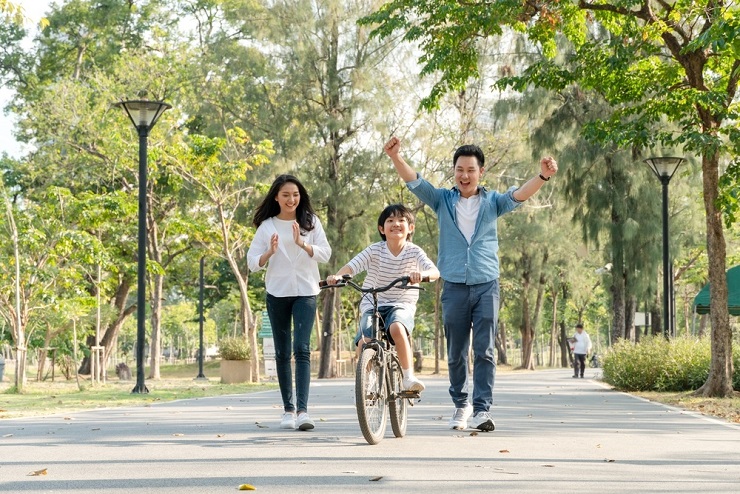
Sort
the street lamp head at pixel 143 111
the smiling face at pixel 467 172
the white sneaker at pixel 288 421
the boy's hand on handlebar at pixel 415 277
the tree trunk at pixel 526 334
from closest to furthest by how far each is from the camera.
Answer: the boy's hand on handlebar at pixel 415 277 < the smiling face at pixel 467 172 < the white sneaker at pixel 288 421 < the street lamp head at pixel 143 111 < the tree trunk at pixel 526 334

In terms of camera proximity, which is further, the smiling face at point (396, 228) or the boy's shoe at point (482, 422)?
the boy's shoe at point (482, 422)

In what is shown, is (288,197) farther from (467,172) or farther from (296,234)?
(467,172)

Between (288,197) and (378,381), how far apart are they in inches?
74.4

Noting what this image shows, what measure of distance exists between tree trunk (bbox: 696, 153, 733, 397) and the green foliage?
1382 mm

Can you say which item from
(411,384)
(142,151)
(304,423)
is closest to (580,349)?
(142,151)

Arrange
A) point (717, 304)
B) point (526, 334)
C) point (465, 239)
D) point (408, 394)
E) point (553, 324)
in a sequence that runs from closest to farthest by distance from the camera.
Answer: point (408, 394) < point (465, 239) < point (717, 304) < point (526, 334) < point (553, 324)

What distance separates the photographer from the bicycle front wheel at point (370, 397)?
23.6ft

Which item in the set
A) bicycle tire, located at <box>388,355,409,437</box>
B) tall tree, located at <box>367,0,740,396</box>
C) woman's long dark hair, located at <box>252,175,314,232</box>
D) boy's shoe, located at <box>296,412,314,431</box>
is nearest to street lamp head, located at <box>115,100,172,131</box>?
tall tree, located at <box>367,0,740,396</box>

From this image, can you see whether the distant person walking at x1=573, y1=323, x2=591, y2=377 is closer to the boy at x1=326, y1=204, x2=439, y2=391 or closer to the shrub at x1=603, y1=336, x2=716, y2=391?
the shrub at x1=603, y1=336, x2=716, y2=391

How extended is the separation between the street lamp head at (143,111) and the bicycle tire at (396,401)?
1055cm

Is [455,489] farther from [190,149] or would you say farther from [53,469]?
[190,149]

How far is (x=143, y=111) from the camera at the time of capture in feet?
58.1

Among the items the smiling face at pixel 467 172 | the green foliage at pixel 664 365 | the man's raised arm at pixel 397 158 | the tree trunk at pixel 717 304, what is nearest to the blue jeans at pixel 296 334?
the man's raised arm at pixel 397 158

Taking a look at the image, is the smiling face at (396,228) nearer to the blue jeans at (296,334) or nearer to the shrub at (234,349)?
the blue jeans at (296,334)
